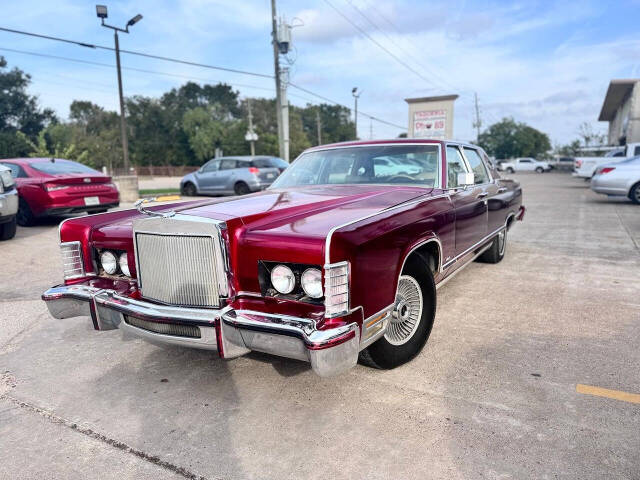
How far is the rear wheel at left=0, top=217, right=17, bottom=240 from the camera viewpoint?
7.80 meters

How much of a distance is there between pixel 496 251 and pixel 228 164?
11376 mm

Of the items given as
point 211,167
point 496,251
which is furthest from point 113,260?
point 211,167

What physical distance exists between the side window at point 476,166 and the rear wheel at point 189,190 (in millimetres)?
12662

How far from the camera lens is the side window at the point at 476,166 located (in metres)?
4.93

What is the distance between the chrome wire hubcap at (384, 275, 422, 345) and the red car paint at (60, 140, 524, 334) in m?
0.31

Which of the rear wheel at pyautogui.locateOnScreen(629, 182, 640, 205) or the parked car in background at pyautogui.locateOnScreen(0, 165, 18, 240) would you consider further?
the rear wheel at pyautogui.locateOnScreen(629, 182, 640, 205)

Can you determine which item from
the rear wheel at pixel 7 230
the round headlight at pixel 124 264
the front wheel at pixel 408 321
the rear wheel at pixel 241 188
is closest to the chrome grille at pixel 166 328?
the round headlight at pixel 124 264

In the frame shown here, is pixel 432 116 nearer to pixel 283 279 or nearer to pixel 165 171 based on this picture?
pixel 283 279

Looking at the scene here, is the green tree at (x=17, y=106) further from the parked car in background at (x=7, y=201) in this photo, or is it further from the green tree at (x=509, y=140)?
the green tree at (x=509, y=140)

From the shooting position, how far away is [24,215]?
9305 millimetres

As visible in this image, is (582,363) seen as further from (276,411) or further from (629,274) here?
(629,274)

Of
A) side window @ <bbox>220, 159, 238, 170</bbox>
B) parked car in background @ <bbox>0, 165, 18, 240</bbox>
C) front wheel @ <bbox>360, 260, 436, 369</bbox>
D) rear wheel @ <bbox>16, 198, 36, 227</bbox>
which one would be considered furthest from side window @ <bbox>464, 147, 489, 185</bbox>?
side window @ <bbox>220, 159, 238, 170</bbox>

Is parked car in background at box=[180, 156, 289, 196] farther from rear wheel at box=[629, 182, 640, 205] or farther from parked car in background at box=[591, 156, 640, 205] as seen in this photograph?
rear wheel at box=[629, 182, 640, 205]

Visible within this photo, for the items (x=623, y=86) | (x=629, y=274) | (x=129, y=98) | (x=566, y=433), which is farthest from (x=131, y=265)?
(x=129, y=98)
